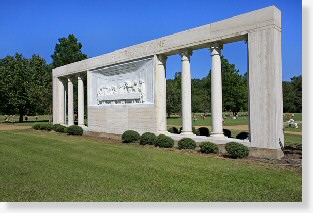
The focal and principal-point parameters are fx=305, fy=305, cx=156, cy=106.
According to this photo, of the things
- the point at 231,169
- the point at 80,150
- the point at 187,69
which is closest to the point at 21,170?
the point at 80,150

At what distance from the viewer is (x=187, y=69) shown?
62.6ft

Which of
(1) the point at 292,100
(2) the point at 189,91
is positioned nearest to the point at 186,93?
(2) the point at 189,91

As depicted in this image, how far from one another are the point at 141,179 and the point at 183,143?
293 inches

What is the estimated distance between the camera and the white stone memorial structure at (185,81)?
14.3 meters

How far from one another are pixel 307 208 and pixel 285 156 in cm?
692

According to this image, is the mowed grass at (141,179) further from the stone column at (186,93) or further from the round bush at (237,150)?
the stone column at (186,93)

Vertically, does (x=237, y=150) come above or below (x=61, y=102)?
below

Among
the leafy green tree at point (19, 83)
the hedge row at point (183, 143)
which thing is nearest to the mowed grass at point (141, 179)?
the hedge row at point (183, 143)

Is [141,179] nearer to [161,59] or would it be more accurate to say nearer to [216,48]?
[216,48]

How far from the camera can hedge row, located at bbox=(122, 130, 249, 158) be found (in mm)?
14298

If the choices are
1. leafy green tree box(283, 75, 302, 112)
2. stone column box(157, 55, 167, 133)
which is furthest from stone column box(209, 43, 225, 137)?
leafy green tree box(283, 75, 302, 112)

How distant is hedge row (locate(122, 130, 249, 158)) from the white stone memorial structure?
0.82 m

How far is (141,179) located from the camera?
9.88m

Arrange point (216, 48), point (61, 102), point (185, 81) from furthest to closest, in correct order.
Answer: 1. point (61, 102)
2. point (185, 81)
3. point (216, 48)
